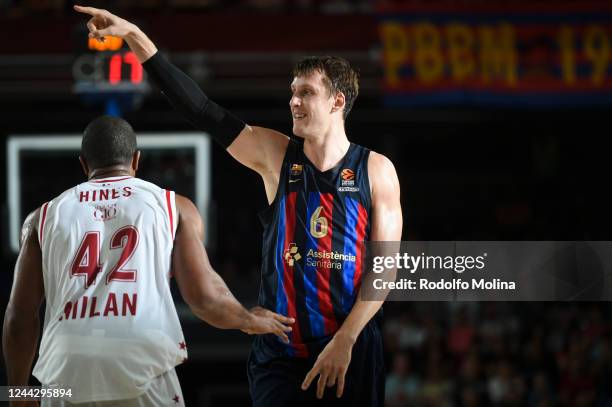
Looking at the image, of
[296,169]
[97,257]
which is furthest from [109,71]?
[97,257]

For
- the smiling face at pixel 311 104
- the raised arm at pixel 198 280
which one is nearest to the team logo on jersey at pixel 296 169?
the smiling face at pixel 311 104

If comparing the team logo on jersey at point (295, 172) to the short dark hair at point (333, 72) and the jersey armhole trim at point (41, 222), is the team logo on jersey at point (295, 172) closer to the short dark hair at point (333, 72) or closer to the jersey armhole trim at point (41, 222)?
the short dark hair at point (333, 72)

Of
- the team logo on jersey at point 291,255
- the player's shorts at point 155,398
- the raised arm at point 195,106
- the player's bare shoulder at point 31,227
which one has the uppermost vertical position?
the raised arm at point 195,106

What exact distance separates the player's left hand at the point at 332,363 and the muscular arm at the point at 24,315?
1.33m

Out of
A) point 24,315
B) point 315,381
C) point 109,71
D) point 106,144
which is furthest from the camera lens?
point 109,71

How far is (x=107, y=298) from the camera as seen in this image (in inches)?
158

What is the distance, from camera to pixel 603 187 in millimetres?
15055

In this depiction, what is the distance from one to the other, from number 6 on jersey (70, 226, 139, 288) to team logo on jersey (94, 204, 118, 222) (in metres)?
0.08

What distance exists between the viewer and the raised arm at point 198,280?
13.7ft

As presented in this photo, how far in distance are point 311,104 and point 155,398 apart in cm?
170

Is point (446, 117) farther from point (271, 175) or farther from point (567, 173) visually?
point (271, 175)

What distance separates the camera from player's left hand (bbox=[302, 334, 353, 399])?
14.6 feet

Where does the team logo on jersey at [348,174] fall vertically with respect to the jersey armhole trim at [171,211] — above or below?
above

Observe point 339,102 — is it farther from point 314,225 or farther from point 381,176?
point 314,225
